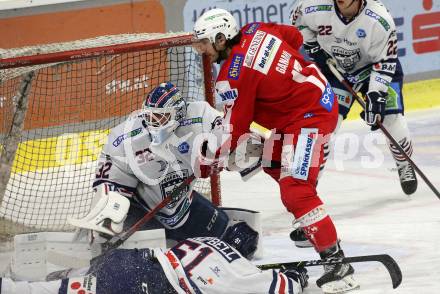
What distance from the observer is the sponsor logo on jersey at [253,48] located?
4.20m

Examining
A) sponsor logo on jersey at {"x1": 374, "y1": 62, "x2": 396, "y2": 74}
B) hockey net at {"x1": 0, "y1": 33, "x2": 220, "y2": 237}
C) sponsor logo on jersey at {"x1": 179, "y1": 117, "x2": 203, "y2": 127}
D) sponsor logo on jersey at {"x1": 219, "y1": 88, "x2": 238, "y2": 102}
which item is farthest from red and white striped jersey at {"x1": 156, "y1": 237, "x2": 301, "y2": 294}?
sponsor logo on jersey at {"x1": 374, "y1": 62, "x2": 396, "y2": 74}

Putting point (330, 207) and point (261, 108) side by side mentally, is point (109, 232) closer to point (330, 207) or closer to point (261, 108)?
point (261, 108)

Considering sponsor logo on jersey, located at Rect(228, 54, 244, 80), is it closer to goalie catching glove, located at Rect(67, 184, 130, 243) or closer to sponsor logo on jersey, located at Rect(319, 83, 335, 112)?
sponsor logo on jersey, located at Rect(319, 83, 335, 112)

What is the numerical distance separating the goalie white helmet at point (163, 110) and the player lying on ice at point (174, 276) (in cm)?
74

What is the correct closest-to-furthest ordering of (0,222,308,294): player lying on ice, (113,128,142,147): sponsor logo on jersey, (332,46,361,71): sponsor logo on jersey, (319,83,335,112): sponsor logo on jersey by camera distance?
(0,222,308,294): player lying on ice < (319,83,335,112): sponsor logo on jersey < (113,128,142,147): sponsor logo on jersey < (332,46,361,71): sponsor logo on jersey

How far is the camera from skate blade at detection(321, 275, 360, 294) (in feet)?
13.6

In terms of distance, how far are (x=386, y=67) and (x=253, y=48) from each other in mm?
1455

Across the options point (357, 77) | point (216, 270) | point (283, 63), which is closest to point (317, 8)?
point (357, 77)

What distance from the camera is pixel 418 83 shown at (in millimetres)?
8211

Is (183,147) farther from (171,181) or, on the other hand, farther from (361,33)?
(361,33)

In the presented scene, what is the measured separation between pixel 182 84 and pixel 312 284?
1712mm

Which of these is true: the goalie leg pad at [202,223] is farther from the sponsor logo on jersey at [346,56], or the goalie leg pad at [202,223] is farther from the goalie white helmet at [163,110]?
the sponsor logo on jersey at [346,56]

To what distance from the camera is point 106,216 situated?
4.36 metres

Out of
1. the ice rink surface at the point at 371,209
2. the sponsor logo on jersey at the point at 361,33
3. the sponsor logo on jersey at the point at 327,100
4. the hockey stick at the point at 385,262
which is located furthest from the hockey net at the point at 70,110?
the hockey stick at the point at 385,262
